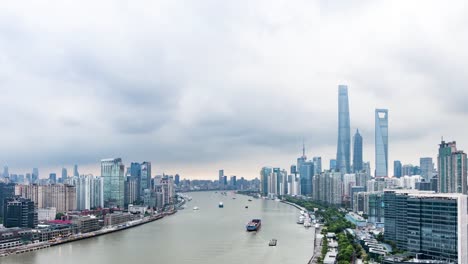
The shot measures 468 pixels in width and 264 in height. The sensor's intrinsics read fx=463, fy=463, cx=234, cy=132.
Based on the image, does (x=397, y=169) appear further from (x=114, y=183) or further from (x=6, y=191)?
(x=6, y=191)

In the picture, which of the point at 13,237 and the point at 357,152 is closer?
the point at 13,237

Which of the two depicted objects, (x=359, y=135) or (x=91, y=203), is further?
(x=359, y=135)

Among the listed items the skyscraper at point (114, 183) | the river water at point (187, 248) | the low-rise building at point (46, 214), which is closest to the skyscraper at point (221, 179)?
the skyscraper at point (114, 183)

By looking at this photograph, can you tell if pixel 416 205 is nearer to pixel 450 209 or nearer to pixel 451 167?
pixel 450 209

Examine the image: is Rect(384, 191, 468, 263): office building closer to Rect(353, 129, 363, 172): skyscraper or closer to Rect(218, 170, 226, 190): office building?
Rect(353, 129, 363, 172): skyscraper

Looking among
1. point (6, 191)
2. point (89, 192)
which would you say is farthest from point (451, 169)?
point (6, 191)

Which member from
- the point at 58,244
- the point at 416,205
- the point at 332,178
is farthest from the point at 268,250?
the point at 332,178
